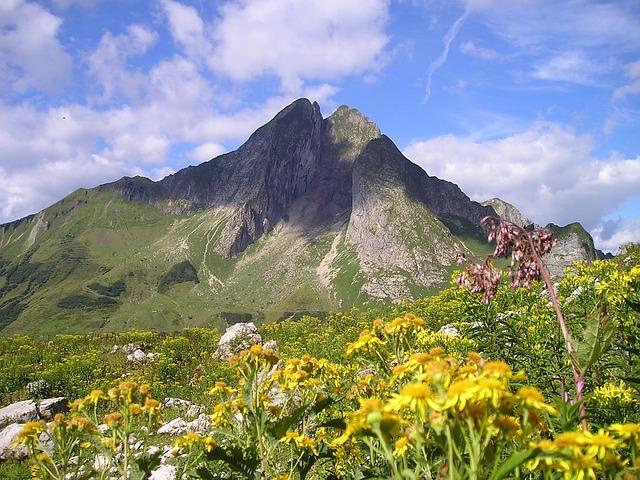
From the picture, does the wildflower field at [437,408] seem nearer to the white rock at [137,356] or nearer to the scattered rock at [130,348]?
the white rock at [137,356]

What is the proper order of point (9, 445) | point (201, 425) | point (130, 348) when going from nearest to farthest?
point (9, 445) → point (201, 425) → point (130, 348)

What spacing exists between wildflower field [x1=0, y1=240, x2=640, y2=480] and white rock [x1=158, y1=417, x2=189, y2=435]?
7.40 metres

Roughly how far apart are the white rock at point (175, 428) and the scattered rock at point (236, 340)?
27.9 ft

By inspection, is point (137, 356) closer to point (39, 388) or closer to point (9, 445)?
point (39, 388)

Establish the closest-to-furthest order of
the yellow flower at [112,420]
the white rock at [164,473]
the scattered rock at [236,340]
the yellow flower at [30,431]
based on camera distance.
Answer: the yellow flower at [112,420]
the yellow flower at [30,431]
the white rock at [164,473]
the scattered rock at [236,340]

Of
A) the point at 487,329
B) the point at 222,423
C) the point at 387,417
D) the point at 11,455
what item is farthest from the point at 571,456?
the point at 11,455

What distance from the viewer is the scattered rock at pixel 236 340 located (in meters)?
24.8

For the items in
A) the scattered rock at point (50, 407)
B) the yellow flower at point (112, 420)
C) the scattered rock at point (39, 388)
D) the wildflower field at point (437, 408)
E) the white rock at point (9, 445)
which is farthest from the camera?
the scattered rock at point (39, 388)

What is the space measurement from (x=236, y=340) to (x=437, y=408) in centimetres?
2475

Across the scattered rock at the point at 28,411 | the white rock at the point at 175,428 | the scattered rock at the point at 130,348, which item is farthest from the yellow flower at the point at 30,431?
the scattered rock at the point at 130,348

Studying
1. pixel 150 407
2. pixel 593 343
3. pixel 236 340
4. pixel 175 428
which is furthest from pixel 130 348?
pixel 593 343

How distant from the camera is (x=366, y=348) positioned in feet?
13.6

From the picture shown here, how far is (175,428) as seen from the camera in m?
15.3

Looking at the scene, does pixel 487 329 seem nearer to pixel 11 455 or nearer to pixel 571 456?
pixel 571 456
